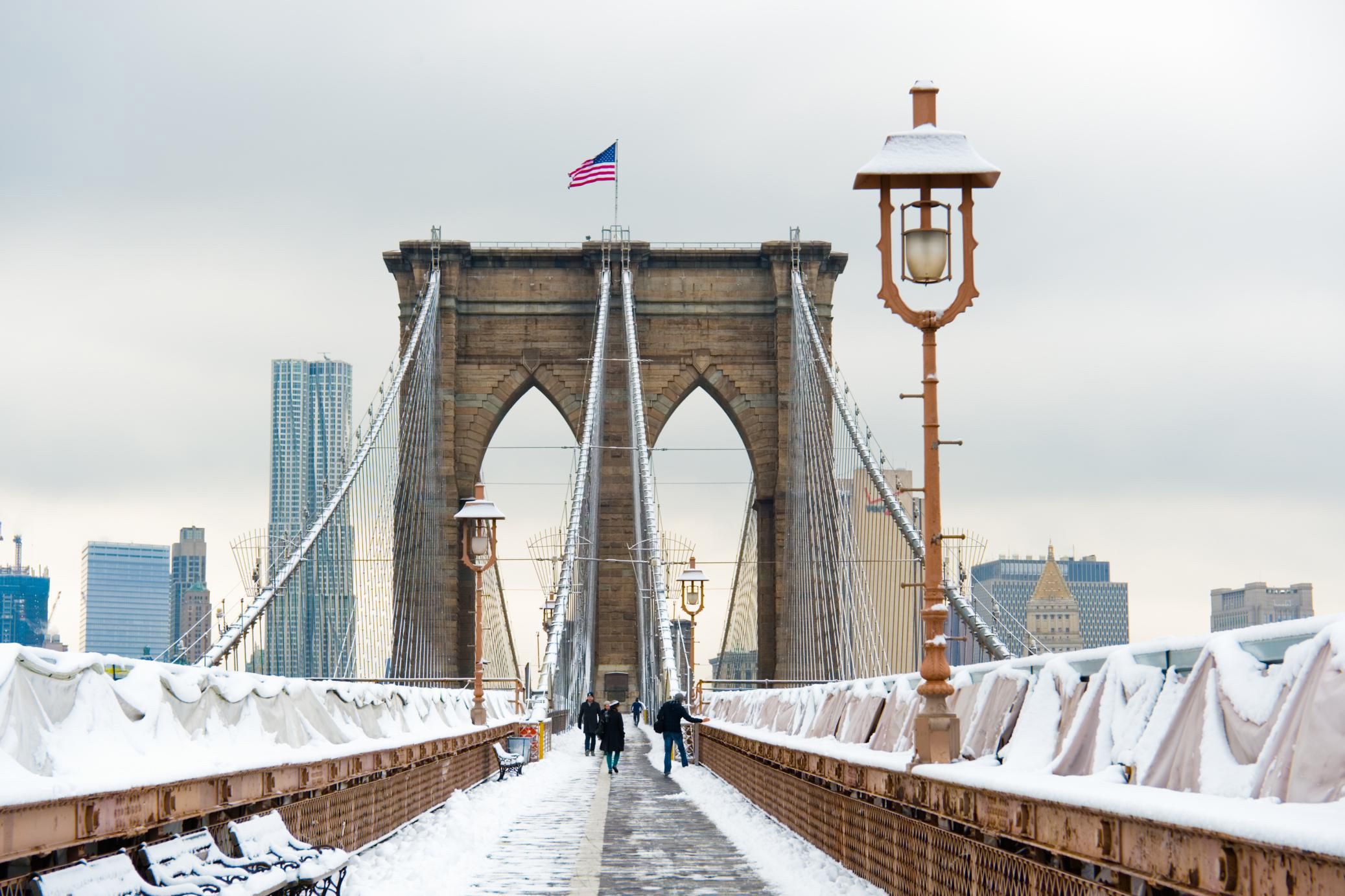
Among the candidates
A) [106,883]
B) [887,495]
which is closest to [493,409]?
[887,495]

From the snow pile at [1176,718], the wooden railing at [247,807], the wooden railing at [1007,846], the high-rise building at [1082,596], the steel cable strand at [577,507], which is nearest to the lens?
the wooden railing at [1007,846]

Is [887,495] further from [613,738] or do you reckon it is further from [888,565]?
[888,565]

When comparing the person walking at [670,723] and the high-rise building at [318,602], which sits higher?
the high-rise building at [318,602]

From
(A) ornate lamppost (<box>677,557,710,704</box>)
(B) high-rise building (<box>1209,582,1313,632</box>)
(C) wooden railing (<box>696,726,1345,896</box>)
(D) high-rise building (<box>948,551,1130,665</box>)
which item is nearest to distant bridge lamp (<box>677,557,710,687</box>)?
(A) ornate lamppost (<box>677,557,710,704</box>)

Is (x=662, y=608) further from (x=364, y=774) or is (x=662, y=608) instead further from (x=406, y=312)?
(x=364, y=774)

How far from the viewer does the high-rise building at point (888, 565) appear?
127ft

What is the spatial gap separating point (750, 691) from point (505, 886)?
1805 centimetres

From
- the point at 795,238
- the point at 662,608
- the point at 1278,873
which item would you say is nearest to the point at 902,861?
the point at 1278,873

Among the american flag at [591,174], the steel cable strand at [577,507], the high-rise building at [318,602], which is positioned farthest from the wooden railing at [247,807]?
the american flag at [591,174]

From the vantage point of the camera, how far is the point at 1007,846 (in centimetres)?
736

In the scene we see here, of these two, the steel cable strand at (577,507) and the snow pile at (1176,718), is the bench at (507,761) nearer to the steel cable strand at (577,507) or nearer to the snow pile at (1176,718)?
the steel cable strand at (577,507)

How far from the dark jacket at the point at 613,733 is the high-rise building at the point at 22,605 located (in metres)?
93.0

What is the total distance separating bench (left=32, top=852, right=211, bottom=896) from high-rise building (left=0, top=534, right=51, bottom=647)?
110 meters

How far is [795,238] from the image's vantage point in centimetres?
5569
